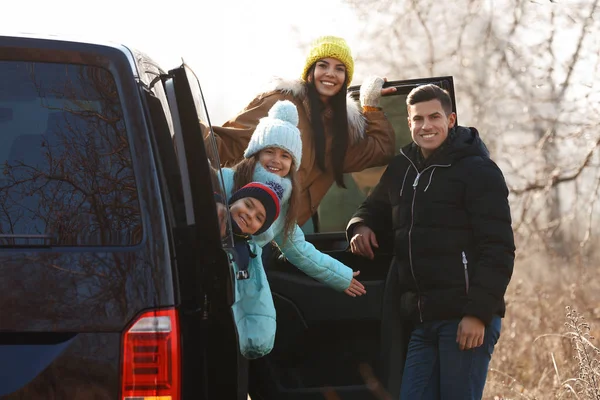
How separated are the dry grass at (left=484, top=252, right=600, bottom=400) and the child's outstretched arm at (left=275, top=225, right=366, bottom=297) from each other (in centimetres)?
342

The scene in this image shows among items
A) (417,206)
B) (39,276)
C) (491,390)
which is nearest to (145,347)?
(39,276)

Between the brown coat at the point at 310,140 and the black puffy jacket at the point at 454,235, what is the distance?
77 cm

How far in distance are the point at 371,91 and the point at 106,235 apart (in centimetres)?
268

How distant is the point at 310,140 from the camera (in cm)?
503

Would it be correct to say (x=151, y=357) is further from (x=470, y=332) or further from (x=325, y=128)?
(x=325, y=128)

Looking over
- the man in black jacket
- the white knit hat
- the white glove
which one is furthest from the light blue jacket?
the white glove

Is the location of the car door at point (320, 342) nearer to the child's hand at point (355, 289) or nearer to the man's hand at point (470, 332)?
the child's hand at point (355, 289)

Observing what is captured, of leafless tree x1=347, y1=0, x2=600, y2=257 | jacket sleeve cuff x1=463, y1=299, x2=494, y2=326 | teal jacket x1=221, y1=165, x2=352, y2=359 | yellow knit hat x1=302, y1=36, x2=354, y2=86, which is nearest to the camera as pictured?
teal jacket x1=221, y1=165, x2=352, y2=359

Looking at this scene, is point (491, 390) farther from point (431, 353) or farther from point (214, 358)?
point (214, 358)

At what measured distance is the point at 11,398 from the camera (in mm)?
2500

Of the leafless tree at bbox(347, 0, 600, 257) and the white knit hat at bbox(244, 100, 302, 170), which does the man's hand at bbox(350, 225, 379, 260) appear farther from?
the leafless tree at bbox(347, 0, 600, 257)

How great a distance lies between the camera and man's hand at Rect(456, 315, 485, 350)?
3.94 metres

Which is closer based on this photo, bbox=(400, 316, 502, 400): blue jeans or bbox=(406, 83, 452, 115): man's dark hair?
bbox=(400, 316, 502, 400): blue jeans

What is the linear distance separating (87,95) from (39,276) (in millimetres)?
548
